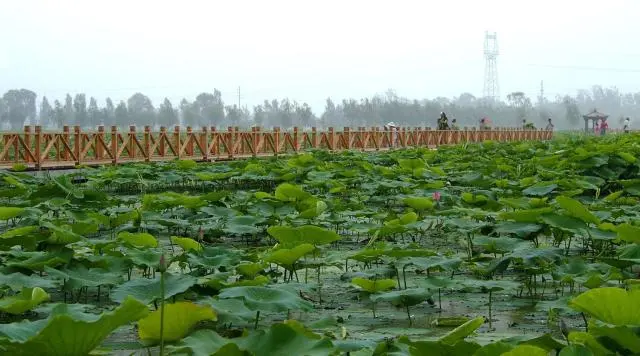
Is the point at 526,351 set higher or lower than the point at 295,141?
higher

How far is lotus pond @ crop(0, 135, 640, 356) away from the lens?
1.23 meters

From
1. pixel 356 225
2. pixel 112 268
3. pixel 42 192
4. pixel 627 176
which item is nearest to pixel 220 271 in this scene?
pixel 112 268

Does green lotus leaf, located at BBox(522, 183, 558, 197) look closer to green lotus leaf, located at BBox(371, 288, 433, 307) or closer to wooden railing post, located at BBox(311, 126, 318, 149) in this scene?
green lotus leaf, located at BBox(371, 288, 433, 307)

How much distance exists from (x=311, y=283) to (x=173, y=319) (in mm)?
1161

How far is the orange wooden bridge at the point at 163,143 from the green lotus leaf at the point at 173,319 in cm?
936

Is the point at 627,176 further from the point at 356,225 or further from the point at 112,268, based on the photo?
the point at 112,268

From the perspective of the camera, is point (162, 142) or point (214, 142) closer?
point (162, 142)

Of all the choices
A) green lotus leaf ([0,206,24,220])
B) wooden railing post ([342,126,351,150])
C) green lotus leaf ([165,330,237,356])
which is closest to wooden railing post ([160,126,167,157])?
wooden railing post ([342,126,351,150])

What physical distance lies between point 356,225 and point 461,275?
1.86ft

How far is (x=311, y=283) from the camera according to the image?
8.47ft

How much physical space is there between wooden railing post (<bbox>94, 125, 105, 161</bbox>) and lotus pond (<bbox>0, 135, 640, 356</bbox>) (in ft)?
25.5

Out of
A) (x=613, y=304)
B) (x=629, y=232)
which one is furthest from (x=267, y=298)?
(x=629, y=232)

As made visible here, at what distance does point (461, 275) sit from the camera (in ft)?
8.63

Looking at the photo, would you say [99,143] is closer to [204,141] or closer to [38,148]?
[38,148]
